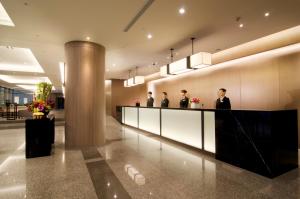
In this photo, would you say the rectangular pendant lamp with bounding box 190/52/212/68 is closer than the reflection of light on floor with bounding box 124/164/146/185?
No

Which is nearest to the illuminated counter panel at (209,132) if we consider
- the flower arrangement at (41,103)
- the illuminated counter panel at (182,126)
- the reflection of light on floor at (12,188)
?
the illuminated counter panel at (182,126)

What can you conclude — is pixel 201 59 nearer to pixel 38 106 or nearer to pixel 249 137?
pixel 249 137

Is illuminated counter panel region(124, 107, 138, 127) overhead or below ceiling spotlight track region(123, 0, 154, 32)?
below

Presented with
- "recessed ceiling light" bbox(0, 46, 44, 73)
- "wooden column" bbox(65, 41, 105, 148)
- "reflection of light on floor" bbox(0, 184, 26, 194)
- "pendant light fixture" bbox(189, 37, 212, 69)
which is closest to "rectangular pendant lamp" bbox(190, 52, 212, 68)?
"pendant light fixture" bbox(189, 37, 212, 69)

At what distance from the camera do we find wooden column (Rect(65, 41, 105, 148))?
17.3 ft

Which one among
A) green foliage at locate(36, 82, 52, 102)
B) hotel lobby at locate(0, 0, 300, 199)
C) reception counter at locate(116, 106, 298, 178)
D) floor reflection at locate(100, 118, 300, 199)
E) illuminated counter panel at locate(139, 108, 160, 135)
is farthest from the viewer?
illuminated counter panel at locate(139, 108, 160, 135)

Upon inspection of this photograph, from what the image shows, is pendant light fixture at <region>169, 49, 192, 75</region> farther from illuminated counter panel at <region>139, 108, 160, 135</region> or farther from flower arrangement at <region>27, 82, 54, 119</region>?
flower arrangement at <region>27, 82, 54, 119</region>

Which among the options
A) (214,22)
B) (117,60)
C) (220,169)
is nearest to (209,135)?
(220,169)

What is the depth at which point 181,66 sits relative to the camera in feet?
18.6

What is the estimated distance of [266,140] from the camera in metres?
3.13

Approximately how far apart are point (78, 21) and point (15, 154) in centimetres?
380

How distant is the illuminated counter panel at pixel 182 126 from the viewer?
15.6 ft

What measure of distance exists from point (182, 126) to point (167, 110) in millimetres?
980

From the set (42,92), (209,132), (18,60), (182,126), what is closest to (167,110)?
(182,126)
